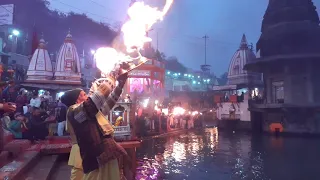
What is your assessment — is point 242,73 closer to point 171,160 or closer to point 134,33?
point 171,160

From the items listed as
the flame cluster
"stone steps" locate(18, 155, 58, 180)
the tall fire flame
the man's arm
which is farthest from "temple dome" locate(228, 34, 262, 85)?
the man's arm

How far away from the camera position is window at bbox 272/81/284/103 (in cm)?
2900

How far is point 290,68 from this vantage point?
28.0 meters

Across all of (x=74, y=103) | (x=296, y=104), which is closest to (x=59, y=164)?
(x=74, y=103)

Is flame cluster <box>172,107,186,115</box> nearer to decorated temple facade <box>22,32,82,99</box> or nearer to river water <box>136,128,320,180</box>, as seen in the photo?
river water <box>136,128,320,180</box>

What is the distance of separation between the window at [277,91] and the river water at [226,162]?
9.96 metres

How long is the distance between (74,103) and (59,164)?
17.8 ft

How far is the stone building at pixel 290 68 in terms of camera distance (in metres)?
26.4

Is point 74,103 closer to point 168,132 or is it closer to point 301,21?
point 168,132

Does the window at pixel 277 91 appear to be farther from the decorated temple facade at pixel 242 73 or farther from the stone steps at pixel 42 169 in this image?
the stone steps at pixel 42 169

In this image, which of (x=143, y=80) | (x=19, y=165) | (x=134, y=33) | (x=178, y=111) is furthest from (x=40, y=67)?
(x=134, y=33)

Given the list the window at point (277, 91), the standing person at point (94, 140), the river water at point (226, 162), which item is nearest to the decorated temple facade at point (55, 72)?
the river water at point (226, 162)

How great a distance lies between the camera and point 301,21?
2900 cm

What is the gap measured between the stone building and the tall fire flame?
23.6 m
